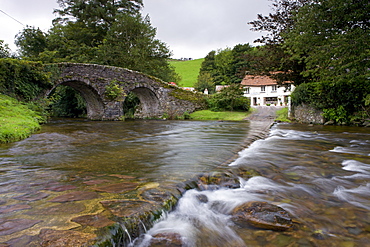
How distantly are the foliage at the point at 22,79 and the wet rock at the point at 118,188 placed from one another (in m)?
12.4

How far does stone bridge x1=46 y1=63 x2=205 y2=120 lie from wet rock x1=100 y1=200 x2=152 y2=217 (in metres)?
15.4

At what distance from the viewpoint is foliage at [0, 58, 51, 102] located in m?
11.7

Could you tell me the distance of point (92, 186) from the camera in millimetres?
2943

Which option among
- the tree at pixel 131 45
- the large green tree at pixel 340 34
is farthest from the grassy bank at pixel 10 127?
the tree at pixel 131 45

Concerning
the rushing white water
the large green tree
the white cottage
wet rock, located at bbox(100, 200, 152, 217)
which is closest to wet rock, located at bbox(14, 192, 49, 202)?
wet rock, located at bbox(100, 200, 152, 217)

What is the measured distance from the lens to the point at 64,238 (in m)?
1.70

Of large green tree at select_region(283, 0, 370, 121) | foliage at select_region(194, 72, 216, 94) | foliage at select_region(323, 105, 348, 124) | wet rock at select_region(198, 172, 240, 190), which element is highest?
foliage at select_region(194, 72, 216, 94)

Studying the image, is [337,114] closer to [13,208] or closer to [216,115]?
[216,115]

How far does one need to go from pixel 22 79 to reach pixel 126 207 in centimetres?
1410

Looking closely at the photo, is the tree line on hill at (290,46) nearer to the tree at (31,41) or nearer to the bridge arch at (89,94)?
the tree at (31,41)

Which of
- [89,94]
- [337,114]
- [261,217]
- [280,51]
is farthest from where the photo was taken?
[89,94]

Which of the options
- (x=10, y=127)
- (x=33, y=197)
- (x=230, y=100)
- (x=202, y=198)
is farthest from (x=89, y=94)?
(x=202, y=198)

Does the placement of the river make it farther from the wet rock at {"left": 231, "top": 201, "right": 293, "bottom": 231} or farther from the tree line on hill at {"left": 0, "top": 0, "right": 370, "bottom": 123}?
the tree line on hill at {"left": 0, "top": 0, "right": 370, "bottom": 123}

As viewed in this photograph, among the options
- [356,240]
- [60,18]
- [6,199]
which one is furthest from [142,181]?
[60,18]
